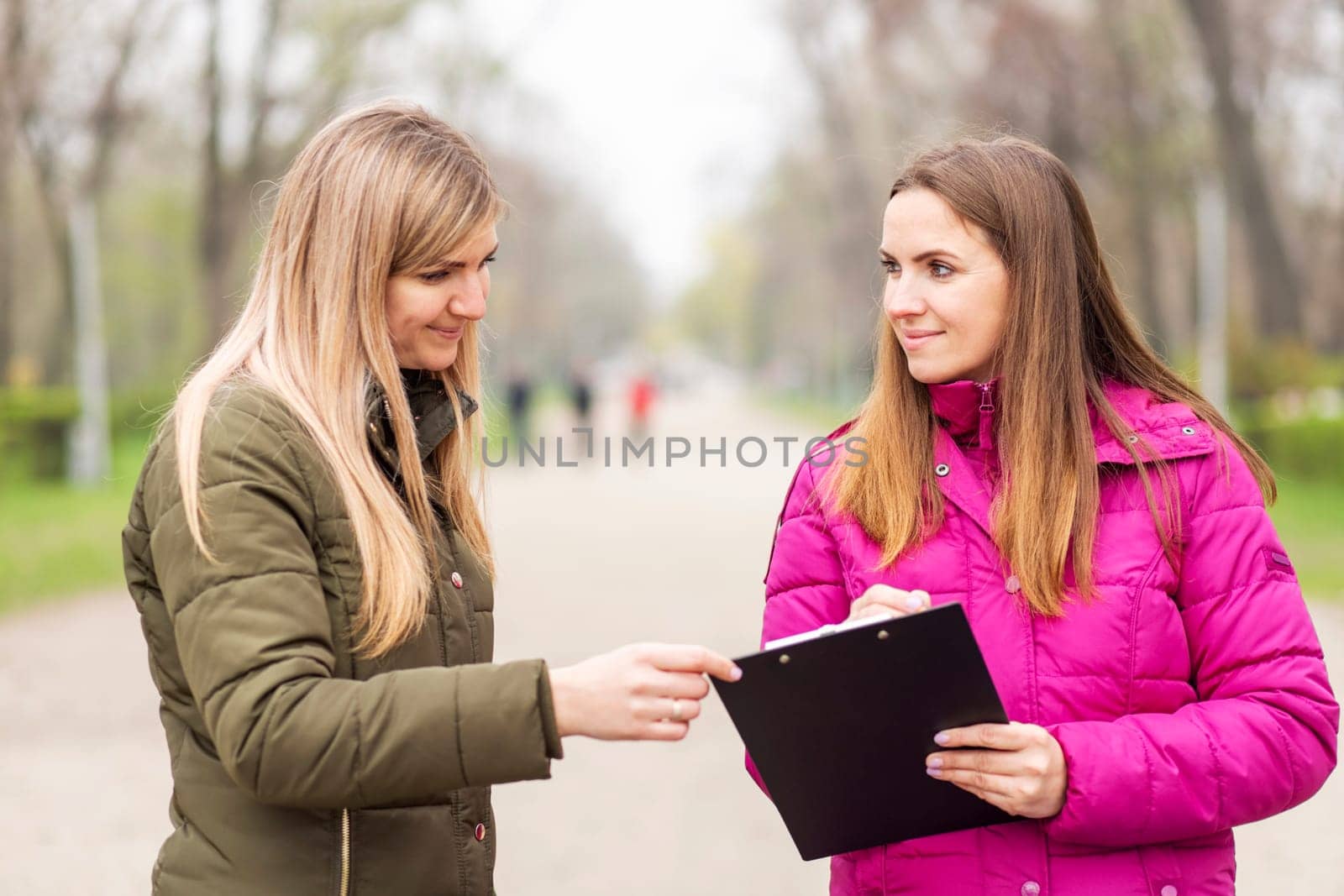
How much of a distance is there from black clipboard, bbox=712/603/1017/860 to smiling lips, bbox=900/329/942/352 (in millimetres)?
662

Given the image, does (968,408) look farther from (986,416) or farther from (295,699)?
(295,699)

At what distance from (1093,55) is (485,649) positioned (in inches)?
Answer: 802

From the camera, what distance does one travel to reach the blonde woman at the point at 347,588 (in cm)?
185

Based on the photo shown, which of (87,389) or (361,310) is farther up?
(361,310)

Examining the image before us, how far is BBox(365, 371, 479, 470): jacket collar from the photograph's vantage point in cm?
221

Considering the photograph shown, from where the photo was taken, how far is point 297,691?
1.83m

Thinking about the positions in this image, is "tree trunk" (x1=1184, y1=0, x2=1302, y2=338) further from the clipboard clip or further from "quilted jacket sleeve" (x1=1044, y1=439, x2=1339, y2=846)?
the clipboard clip

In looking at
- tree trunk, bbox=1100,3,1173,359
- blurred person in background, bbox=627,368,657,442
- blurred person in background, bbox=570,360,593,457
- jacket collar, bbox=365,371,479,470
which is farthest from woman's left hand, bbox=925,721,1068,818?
blurred person in background, bbox=627,368,657,442

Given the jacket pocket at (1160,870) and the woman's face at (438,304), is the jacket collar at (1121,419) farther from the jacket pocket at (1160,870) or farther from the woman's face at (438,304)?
the woman's face at (438,304)

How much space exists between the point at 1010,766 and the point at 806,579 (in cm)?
51

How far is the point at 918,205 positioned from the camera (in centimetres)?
239

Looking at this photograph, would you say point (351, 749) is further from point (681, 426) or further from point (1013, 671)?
point (681, 426)

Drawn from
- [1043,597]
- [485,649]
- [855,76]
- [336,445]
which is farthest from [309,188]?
[855,76]

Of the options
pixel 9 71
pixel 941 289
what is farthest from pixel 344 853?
pixel 9 71
